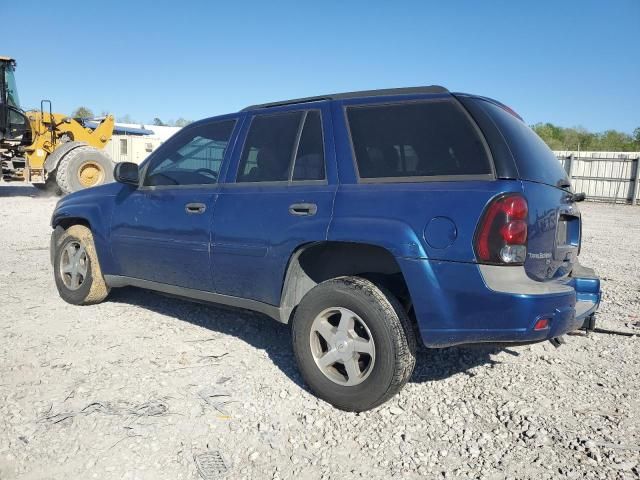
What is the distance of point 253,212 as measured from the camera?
349cm

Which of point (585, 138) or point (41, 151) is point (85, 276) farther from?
point (585, 138)

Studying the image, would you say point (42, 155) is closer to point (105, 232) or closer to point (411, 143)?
point (105, 232)

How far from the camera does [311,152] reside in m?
3.43

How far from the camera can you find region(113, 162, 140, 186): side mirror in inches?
171

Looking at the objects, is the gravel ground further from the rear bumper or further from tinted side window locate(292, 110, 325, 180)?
tinted side window locate(292, 110, 325, 180)

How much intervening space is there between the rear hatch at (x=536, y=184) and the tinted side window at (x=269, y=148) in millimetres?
1202

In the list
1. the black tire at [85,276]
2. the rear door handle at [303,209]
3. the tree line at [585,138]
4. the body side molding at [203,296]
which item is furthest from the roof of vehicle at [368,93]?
the tree line at [585,138]

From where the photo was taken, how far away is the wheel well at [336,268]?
3.17 m

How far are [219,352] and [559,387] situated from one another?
239 cm

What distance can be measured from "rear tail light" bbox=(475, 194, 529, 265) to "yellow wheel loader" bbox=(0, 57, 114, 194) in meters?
14.6

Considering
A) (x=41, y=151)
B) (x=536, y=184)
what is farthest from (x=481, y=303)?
(x=41, y=151)

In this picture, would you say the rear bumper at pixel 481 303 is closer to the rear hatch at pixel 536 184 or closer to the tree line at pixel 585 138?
the rear hatch at pixel 536 184

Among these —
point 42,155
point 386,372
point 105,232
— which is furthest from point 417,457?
point 42,155

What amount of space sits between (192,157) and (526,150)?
8.29 ft
